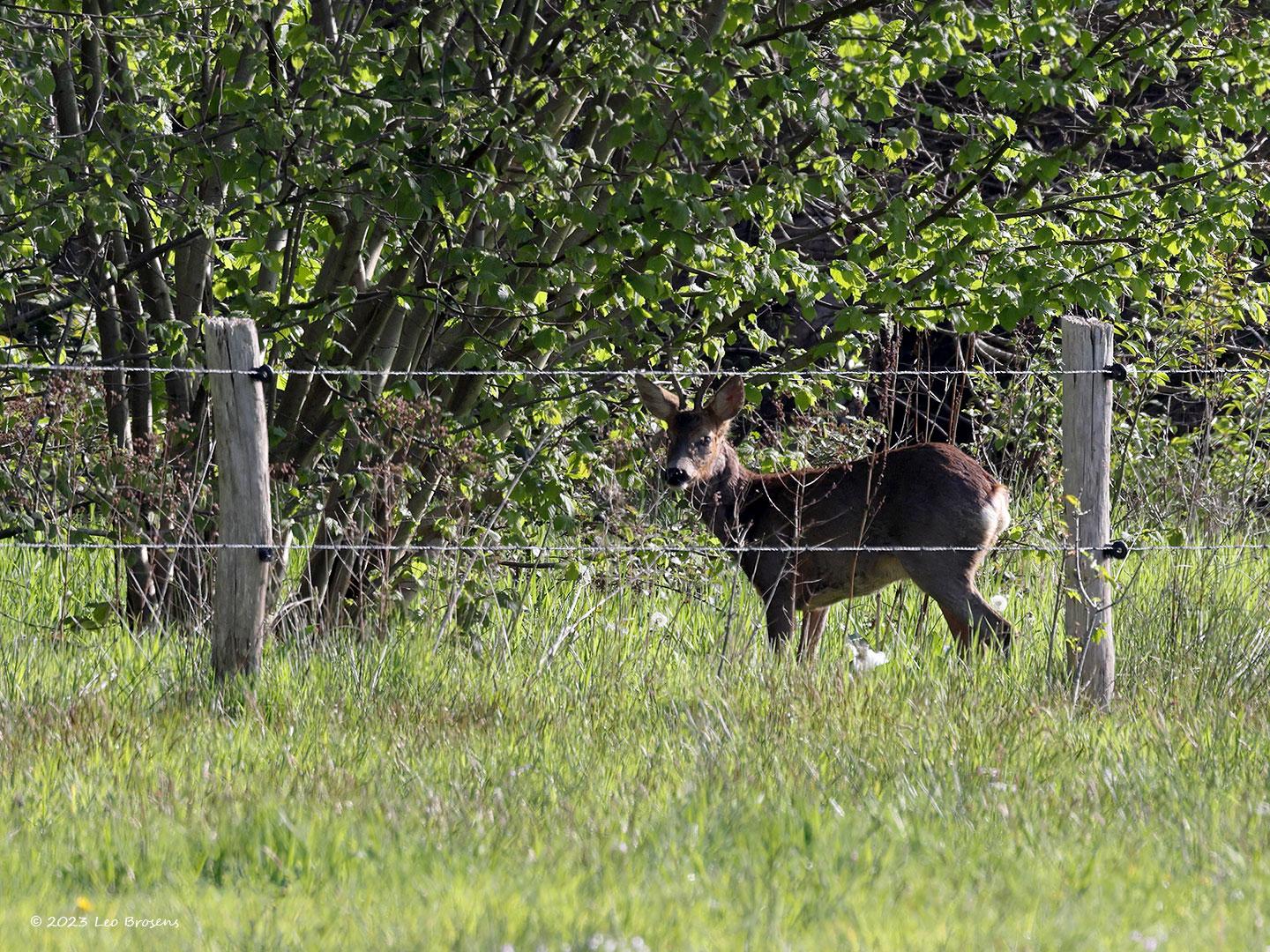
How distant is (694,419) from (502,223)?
1461 mm

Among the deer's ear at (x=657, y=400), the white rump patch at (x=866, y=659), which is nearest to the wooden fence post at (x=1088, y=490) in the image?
the white rump patch at (x=866, y=659)

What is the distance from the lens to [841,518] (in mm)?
7926

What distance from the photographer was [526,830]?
14.1 feet

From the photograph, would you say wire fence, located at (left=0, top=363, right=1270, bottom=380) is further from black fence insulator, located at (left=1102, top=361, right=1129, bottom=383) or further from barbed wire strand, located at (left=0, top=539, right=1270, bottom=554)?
barbed wire strand, located at (left=0, top=539, right=1270, bottom=554)

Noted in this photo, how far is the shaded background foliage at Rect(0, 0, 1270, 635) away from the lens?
6.90m

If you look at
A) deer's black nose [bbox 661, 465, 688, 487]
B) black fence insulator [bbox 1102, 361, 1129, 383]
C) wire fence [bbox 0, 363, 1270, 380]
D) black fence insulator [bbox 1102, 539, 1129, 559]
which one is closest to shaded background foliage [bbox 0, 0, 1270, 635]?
wire fence [bbox 0, 363, 1270, 380]

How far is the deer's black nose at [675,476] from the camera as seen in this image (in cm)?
782

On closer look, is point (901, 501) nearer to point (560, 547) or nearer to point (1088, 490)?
point (1088, 490)

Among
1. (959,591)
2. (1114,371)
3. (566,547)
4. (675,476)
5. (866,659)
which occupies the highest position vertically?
(1114,371)

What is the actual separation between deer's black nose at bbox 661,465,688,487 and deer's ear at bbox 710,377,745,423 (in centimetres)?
50

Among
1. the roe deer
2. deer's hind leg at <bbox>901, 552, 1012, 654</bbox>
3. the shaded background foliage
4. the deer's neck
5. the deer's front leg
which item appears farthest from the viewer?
the deer's neck

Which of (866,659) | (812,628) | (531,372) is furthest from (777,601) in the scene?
(531,372)

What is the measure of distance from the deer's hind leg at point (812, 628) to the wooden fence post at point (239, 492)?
9.70 ft

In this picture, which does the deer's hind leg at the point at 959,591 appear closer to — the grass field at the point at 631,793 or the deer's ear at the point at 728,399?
the grass field at the point at 631,793
